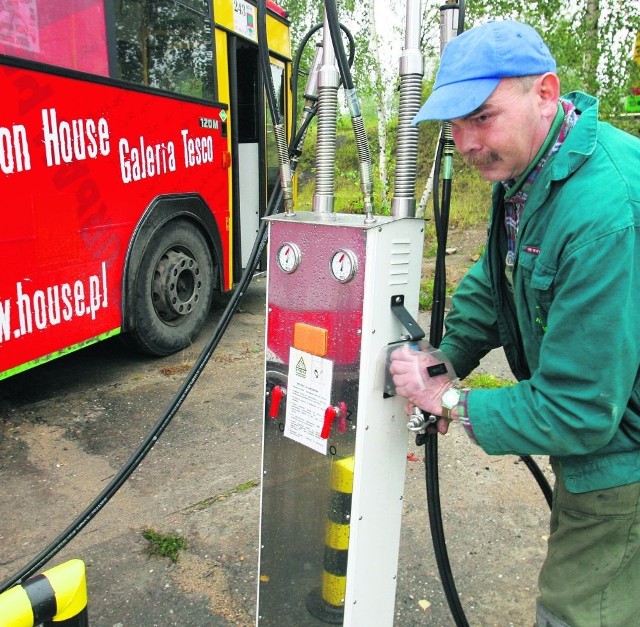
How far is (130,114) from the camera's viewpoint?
4055 millimetres

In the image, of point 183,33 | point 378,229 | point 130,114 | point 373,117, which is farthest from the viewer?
point 373,117

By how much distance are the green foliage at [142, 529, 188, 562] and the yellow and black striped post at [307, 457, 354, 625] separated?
0.96 metres

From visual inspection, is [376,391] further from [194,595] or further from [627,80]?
[627,80]

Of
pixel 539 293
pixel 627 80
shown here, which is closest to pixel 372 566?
pixel 539 293

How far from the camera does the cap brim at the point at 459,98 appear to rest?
1.25 m

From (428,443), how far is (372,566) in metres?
0.36

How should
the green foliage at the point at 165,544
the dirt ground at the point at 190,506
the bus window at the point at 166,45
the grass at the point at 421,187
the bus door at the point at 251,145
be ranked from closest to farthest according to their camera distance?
the dirt ground at the point at 190,506, the green foliage at the point at 165,544, the bus window at the point at 166,45, the bus door at the point at 251,145, the grass at the point at 421,187

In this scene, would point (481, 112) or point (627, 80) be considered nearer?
point (481, 112)

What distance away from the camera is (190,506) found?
2.91 meters

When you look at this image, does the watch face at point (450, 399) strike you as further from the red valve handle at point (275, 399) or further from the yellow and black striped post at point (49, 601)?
the yellow and black striped post at point (49, 601)

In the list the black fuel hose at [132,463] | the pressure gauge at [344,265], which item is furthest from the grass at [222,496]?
the pressure gauge at [344,265]

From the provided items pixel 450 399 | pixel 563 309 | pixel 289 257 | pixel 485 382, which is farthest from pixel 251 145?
pixel 563 309

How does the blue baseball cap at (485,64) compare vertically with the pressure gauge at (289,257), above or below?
above

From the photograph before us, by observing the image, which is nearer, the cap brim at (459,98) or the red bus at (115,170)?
the cap brim at (459,98)
